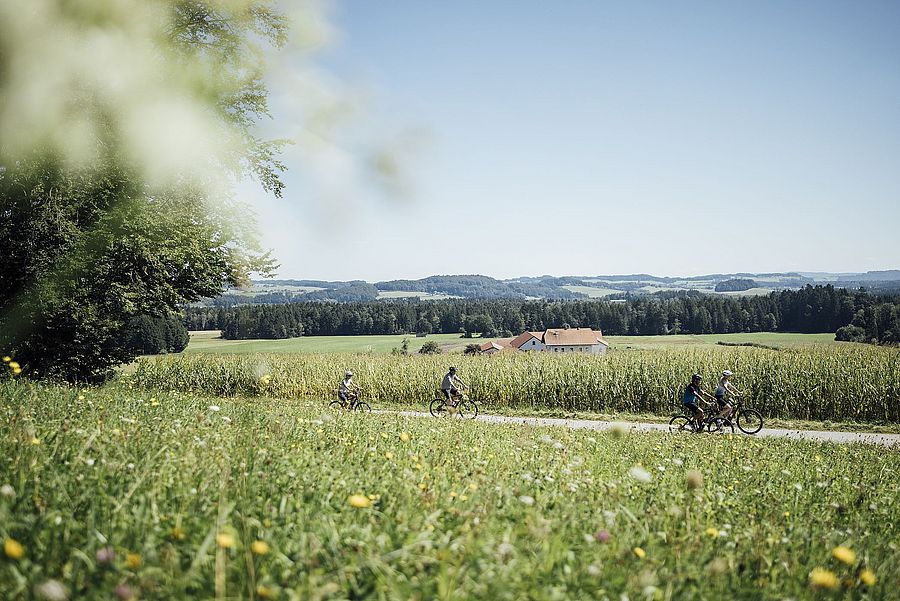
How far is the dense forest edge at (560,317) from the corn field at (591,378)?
66.2 m

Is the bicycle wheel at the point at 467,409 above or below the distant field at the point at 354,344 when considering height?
above

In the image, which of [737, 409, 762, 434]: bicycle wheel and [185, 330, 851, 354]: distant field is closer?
[737, 409, 762, 434]: bicycle wheel

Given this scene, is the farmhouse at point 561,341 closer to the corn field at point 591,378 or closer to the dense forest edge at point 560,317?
the dense forest edge at point 560,317

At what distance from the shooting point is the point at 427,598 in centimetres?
237

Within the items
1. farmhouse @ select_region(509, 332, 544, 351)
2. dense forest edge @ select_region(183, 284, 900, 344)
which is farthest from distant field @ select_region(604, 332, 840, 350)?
farmhouse @ select_region(509, 332, 544, 351)

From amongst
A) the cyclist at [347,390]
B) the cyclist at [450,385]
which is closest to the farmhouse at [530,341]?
the cyclist at [450,385]

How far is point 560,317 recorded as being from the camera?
431 ft

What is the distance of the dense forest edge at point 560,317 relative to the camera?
3925 inches

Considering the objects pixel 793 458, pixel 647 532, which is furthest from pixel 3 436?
pixel 793 458

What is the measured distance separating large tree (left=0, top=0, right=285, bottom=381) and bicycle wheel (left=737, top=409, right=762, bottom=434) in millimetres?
16464

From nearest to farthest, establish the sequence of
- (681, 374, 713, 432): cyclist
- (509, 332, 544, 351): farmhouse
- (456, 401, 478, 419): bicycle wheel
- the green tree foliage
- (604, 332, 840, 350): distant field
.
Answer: (681, 374, 713, 432): cyclist → (456, 401, 478, 419): bicycle wheel → the green tree foliage → (604, 332, 840, 350): distant field → (509, 332, 544, 351): farmhouse

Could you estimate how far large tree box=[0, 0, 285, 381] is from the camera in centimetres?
982

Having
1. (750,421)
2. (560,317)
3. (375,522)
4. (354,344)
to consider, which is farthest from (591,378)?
(560,317)

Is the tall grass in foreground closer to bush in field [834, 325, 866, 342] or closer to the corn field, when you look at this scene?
the corn field
